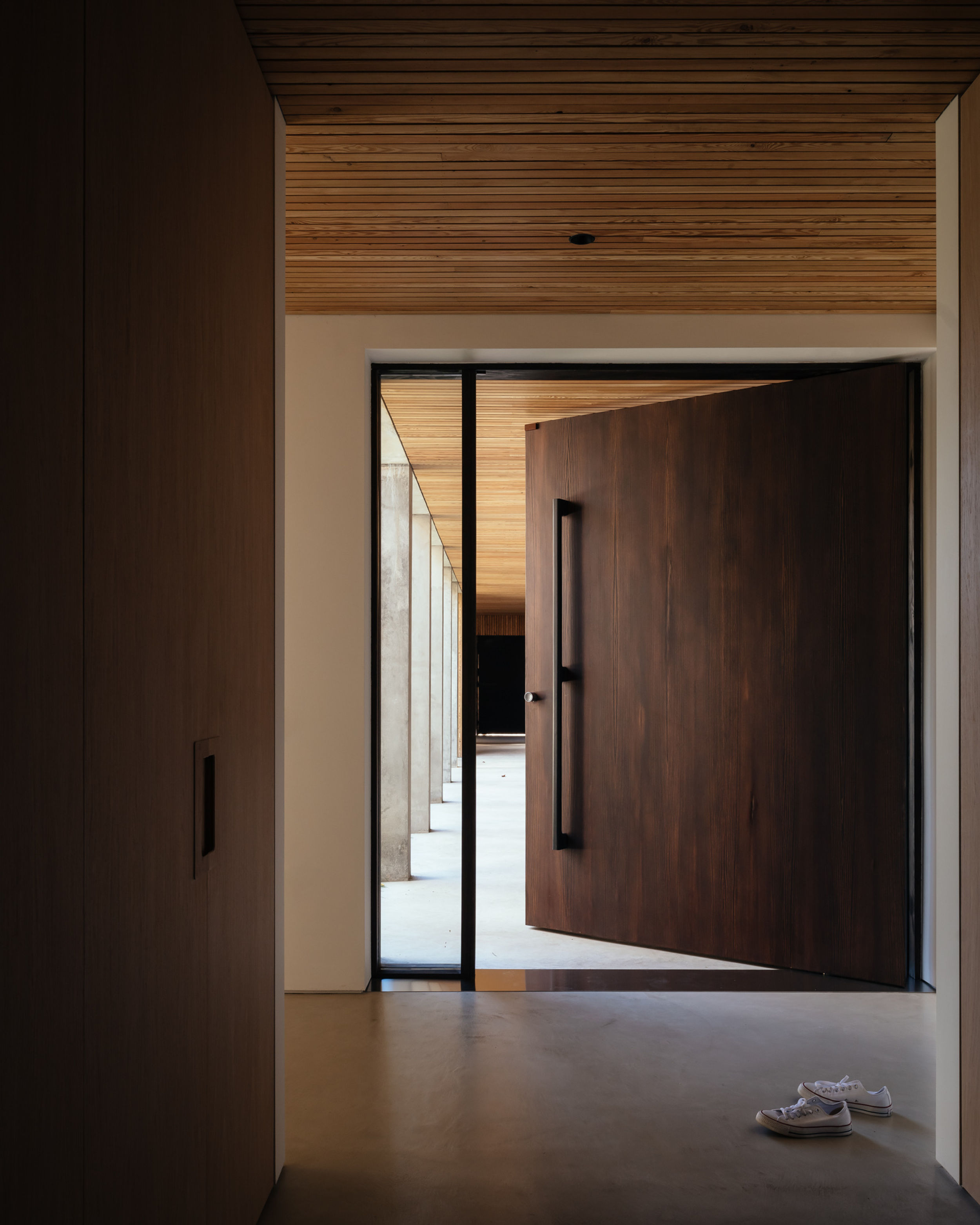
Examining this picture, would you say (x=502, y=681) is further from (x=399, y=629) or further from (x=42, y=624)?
(x=42, y=624)

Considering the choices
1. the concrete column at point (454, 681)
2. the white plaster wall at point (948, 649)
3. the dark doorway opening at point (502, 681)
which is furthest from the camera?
the dark doorway opening at point (502, 681)

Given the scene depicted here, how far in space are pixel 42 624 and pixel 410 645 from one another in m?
3.15

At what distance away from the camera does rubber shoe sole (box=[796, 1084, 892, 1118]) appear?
250 centimetres

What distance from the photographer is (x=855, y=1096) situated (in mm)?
2541

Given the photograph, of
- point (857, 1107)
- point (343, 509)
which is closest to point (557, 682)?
point (343, 509)

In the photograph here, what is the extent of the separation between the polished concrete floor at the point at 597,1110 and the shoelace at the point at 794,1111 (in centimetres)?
6

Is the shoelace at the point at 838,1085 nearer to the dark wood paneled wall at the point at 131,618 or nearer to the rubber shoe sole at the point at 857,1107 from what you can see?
the rubber shoe sole at the point at 857,1107

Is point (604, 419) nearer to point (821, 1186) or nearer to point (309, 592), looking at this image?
point (309, 592)

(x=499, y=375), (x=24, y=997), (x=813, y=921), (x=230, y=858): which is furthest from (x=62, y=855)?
(x=813, y=921)

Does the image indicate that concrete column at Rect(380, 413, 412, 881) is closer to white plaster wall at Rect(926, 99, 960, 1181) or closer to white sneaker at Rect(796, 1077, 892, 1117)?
white sneaker at Rect(796, 1077, 892, 1117)

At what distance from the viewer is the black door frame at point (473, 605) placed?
3656 millimetres

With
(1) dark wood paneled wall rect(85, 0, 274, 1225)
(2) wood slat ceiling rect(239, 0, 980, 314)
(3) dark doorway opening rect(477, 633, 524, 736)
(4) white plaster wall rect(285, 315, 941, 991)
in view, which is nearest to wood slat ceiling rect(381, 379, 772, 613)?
(4) white plaster wall rect(285, 315, 941, 991)

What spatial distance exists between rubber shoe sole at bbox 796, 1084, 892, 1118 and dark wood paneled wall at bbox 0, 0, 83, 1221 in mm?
2038

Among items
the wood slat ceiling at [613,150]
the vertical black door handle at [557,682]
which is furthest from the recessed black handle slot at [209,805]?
the vertical black door handle at [557,682]
